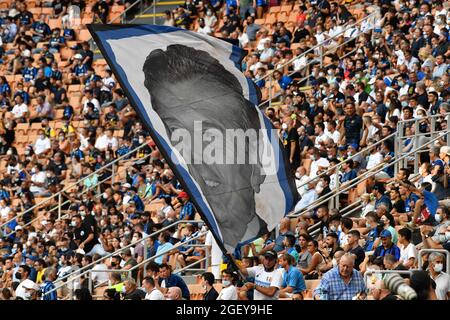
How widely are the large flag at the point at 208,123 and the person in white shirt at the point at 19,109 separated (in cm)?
1464

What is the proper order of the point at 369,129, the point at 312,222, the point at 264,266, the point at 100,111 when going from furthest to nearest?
the point at 100,111 < the point at 369,129 < the point at 312,222 < the point at 264,266

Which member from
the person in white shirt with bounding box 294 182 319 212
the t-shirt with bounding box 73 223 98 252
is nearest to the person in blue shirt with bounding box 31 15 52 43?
the t-shirt with bounding box 73 223 98 252

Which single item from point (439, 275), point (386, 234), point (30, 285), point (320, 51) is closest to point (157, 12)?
point (320, 51)

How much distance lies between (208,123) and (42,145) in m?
13.9

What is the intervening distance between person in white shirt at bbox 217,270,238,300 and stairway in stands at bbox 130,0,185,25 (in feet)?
54.7

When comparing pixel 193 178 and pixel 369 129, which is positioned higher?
pixel 369 129

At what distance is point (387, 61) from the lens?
73.7ft

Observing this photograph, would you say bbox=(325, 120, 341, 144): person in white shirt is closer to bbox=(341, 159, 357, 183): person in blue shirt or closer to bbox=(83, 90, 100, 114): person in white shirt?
bbox=(341, 159, 357, 183): person in blue shirt

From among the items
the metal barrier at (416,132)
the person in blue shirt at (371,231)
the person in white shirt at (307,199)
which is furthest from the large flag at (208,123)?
the person in white shirt at (307,199)

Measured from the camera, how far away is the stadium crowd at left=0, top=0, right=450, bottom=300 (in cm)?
1592

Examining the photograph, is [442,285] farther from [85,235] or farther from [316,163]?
[85,235]

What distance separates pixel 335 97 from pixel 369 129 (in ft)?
5.93
